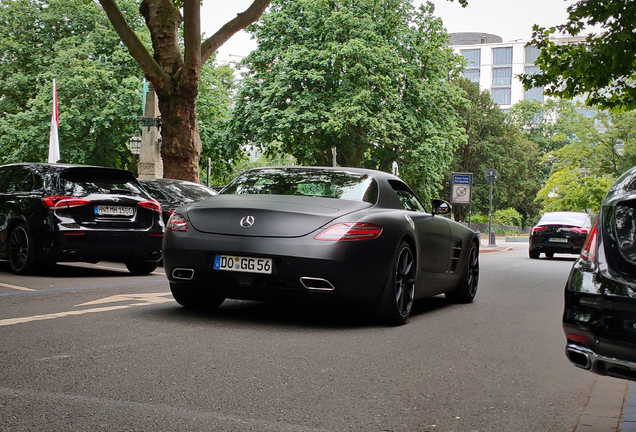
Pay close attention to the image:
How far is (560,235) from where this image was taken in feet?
79.5

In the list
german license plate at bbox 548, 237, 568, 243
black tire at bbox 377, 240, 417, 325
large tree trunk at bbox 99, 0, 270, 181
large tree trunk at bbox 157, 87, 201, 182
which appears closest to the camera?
black tire at bbox 377, 240, 417, 325

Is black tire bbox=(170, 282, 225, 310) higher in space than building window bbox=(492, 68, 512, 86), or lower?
lower

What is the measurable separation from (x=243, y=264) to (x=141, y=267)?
581cm

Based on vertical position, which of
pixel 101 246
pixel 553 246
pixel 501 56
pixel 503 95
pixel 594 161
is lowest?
pixel 553 246

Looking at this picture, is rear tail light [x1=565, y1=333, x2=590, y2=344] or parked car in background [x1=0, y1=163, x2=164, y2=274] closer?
rear tail light [x1=565, y1=333, x2=590, y2=344]

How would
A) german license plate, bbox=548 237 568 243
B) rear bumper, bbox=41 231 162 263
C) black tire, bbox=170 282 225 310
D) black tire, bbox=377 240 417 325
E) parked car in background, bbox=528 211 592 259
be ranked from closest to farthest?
black tire, bbox=377 240 417 325, black tire, bbox=170 282 225 310, rear bumper, bbox=41 231 162 263, parked car in background, bbox=528 211 592 259, german license plate, bbox=548 237 568 243

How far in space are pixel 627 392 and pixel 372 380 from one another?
159cm

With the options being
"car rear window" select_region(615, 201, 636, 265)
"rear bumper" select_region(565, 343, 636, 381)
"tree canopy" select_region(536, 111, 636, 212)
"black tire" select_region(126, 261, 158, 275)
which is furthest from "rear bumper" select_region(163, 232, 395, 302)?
"tree canopy" select_region(536, 111, 636, 212)

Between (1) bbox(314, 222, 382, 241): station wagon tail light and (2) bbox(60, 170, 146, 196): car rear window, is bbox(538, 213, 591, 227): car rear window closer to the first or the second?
(2) bbox(60, 170, 146, 196): car rear window

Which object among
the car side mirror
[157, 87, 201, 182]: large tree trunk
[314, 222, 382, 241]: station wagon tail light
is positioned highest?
[157, 87, 201, 182]: large tree trunk

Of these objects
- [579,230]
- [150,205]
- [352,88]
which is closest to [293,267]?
[150,205]

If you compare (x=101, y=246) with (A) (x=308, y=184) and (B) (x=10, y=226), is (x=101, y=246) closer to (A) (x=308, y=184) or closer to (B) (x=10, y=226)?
(B) (x=10, y=226)

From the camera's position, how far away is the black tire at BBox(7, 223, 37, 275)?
11.0 metres

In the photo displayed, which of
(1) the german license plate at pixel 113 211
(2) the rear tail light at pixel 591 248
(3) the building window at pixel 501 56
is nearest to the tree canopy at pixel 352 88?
(1) the german license plate at pixel 113 211
